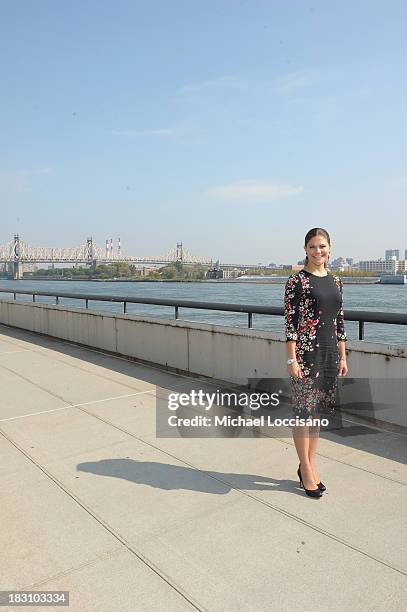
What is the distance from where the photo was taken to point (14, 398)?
17.9 ft

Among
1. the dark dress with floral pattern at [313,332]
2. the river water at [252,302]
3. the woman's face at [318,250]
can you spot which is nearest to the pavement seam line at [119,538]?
the dark dress with floral pattern at [313,332]

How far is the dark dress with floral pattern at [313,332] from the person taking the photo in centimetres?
299

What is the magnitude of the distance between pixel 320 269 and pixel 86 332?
6418mm

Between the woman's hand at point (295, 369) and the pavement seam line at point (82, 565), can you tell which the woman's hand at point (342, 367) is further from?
the pavement seam line at point (82, 565)

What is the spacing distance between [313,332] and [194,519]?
1.34 metres

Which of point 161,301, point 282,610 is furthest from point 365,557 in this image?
point 161,301

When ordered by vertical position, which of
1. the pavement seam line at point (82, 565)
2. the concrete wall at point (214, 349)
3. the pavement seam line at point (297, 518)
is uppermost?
the concrete wall at point (214, 349)

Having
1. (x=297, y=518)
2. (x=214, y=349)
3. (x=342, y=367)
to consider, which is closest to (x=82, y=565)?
(x=297, y=518)

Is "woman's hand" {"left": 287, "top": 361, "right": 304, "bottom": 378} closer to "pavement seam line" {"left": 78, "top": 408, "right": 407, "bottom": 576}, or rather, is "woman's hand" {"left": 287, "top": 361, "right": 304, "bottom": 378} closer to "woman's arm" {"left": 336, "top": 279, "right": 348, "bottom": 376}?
"woman's arm" {"left": 336, "top": 279, "right": 348, "bottom": 376}

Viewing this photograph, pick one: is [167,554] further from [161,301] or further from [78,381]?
[161,301]

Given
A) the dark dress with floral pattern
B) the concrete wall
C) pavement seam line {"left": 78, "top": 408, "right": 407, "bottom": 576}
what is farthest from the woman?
the concrete wall

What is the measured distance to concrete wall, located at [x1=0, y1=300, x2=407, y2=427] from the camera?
4.29m

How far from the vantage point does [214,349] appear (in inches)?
238

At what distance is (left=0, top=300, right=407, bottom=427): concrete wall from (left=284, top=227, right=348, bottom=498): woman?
1.37 metres
